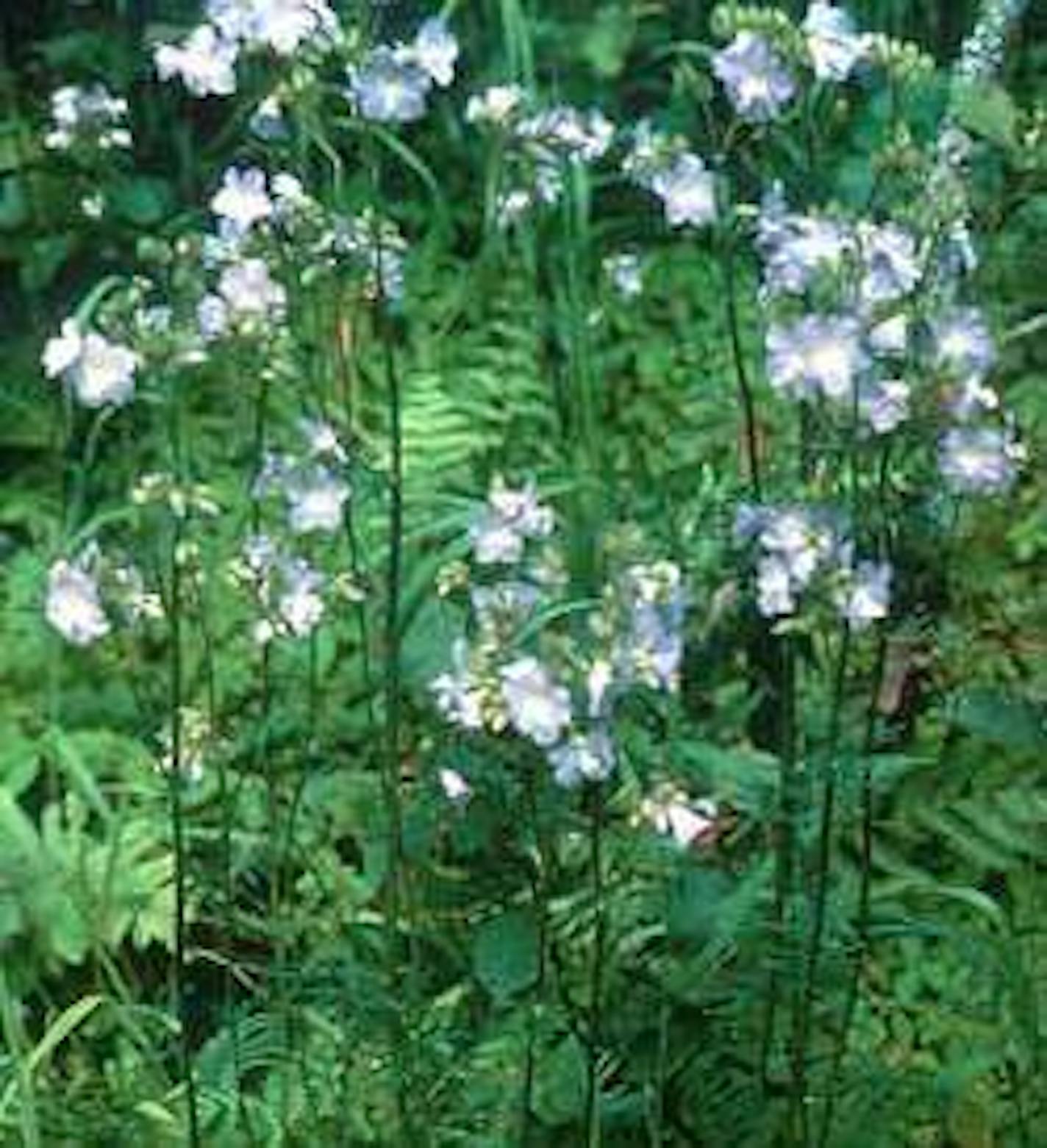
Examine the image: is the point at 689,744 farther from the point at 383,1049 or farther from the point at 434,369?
the point at 434,369

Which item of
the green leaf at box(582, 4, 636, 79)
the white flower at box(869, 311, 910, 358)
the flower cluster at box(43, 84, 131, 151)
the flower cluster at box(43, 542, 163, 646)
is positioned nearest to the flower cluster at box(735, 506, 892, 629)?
the white flower at box(869, 311, 910, 358)

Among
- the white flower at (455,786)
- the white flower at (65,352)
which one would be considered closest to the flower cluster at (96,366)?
the white flower at (65,352)

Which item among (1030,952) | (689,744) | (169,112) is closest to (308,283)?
(689,744)

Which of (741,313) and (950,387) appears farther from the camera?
(741,313)

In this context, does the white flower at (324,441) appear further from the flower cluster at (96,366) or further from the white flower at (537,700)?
the white flower at (537,700)

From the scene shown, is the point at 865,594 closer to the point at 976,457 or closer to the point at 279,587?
the point at 976,457

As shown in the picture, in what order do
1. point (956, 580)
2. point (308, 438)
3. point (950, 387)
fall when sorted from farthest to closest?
point (956, 580) → point (308, 438) → point (950, 387)
